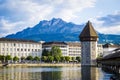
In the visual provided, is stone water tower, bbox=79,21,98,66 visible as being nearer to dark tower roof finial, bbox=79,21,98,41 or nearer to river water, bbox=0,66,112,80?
dark tower roof finial, bbox=79,21,98,41

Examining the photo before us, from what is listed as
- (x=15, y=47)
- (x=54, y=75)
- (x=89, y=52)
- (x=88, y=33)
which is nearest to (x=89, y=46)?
(x=89, y=52)

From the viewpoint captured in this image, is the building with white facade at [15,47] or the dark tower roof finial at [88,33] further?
the building with white facade at [15,47]

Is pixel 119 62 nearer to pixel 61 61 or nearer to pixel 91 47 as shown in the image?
pixel 91 47

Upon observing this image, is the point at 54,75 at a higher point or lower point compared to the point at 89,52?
lower

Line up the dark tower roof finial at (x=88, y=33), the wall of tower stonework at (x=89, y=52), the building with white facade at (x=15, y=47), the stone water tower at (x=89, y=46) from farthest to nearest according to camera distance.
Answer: the building with white facade at (x=15, y=47), the dark tower roof finial at (x=88, y=33), the stone water tower at (x=89, y=46), the wall of tower stonework at (x=89, y=52)

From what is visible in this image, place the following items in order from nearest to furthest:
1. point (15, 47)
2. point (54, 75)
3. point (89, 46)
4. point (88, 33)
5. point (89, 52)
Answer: point (54, 75), point (88, 33), point (89, 46), point (89, 52), point (15, 47)

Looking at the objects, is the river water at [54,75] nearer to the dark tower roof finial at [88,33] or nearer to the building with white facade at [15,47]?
the dark tower roof finial at [88,33]

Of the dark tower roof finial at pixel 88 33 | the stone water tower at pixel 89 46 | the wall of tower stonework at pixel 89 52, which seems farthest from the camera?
the dark tower roof finial at pixel 88 33

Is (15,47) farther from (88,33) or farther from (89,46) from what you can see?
(88,33)

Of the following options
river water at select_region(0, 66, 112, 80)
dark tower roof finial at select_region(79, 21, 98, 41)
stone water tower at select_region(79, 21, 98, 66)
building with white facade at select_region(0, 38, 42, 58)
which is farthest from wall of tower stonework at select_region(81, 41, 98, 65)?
river water at select_region(0, 66, 112, 80)

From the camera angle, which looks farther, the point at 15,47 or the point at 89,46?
the point at 15,47

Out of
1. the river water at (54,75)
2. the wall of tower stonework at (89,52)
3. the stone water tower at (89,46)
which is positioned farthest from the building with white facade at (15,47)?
the river water at (54,75)

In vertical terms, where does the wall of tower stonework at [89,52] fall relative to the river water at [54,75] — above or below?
above

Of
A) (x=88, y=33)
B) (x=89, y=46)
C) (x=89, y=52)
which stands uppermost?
(x=88, y=33)
